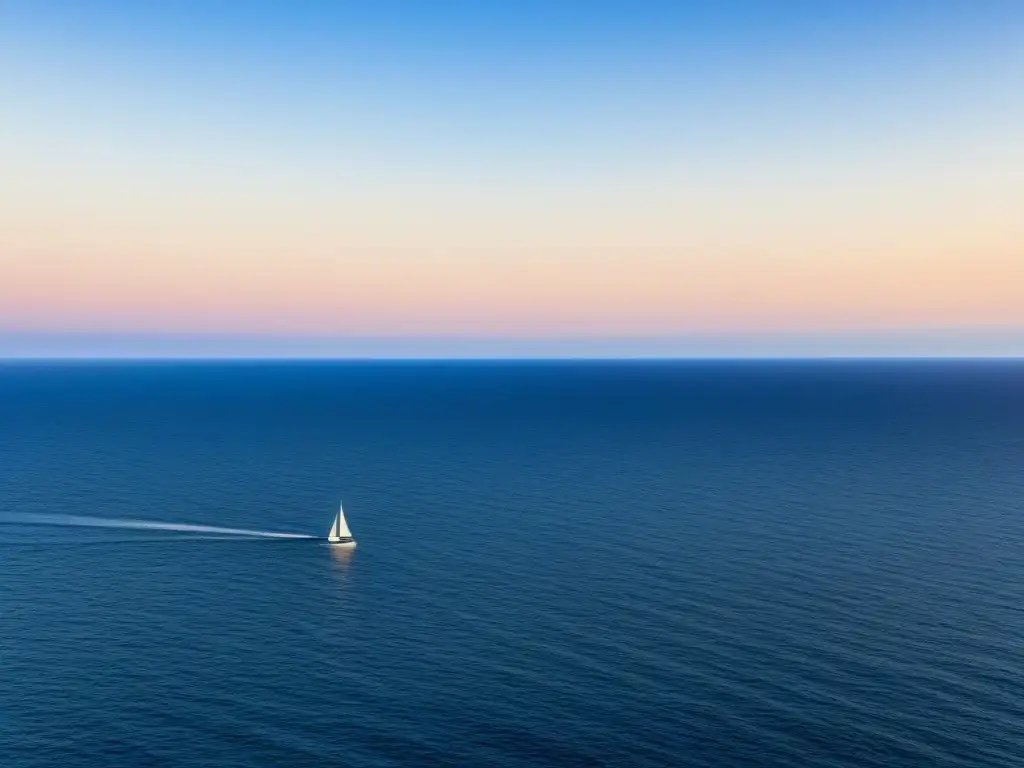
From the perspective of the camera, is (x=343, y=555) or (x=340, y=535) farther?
(x=340, y=535)

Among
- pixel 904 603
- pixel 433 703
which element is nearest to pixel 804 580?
pixel 904 603

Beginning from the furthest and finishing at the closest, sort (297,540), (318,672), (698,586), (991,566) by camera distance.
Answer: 1. (297,540)
2. (991,566)
3. (698,586)
4. (318,672)

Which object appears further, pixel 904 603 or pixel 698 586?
pixel 698 586

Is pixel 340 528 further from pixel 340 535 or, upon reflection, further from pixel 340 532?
pixel 340 535

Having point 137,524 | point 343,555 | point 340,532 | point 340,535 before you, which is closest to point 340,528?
point 340,532

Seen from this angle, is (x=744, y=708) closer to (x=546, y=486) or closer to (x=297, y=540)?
(x=297, y=540)

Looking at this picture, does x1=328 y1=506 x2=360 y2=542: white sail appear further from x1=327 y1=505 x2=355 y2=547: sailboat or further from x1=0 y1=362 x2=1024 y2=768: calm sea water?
x1=0 y1=362 x2=1024 y2=768: calm sea water
